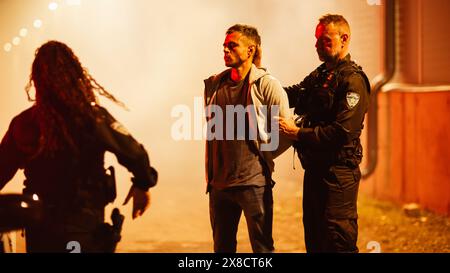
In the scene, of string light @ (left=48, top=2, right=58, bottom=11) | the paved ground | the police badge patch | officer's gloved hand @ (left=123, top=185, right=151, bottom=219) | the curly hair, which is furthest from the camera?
string light @ (left=48, top=2, right=58, bottom=11)

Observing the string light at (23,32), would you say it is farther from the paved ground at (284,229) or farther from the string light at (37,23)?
the paved ground at (284,229)

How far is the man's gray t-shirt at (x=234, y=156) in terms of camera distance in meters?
4.13

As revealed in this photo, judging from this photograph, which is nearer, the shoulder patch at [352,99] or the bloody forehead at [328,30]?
the shoulder patch at [352,99]

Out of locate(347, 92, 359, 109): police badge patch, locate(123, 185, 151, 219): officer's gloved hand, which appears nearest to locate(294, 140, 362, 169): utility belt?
locate(347, 92, 359, 109): police badge patch

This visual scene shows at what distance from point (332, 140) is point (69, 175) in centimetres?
176

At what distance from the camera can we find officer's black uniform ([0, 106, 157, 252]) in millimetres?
3320

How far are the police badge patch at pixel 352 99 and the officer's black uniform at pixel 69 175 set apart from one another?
1490mm

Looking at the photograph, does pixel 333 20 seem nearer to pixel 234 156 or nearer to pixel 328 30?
pixel 328 30

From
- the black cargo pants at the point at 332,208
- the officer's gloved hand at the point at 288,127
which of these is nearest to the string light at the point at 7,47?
the officer's gloved hand at the point at 288,127

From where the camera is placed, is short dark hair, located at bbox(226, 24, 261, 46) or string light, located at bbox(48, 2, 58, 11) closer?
short dark hair, located at bbox(226, 24, 261, 46)

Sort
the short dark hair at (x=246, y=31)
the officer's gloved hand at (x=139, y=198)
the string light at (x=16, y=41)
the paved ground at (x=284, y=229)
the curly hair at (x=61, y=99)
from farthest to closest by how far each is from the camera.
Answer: the string light at (x=16, y=41)
the paved ground at (x=284, y=229)
the short dark hair at (x=246, y=31)
the officer's gloved hand at (x=139, y=198)
the curly hair at (x=61, y=99)

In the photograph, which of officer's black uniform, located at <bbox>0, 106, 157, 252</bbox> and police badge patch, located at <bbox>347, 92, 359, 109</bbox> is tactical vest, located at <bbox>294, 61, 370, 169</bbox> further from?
officer's black uniform, located at <bbox>0, 106, 157, 252</bbox>

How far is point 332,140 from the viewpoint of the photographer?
159 inches
